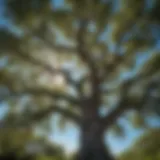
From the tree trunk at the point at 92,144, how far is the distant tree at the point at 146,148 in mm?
2553

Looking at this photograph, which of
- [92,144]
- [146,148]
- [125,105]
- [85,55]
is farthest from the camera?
[146,148]

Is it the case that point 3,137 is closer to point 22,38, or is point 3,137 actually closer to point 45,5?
point 22,38

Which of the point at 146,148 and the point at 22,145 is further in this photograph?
the point at 22,145

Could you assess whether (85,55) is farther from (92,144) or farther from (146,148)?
(146,148)

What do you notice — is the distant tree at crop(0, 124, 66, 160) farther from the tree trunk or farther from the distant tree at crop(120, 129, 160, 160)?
the distant tree at crop(120, 129, 160, 160)

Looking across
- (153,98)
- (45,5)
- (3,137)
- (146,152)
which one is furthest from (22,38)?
(146,152)

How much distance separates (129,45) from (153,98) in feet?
8.26

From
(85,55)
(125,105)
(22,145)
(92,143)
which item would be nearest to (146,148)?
(125,105)

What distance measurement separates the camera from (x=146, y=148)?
57.5ft

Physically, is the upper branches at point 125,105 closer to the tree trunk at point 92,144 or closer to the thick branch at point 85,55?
the tree trunk at point 92,144

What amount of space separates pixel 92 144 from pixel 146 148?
3.48 m

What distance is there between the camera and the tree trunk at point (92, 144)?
48.2 feet

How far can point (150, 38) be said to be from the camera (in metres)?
17.1

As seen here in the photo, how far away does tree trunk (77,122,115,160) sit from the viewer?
14703 millimetres
